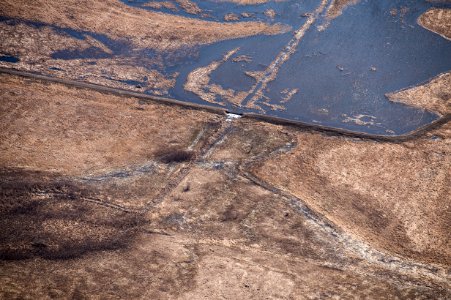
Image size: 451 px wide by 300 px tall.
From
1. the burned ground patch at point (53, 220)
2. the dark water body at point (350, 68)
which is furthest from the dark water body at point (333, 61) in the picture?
the burned ground patch at point (53, 220)

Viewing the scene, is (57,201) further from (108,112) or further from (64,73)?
(64,73)

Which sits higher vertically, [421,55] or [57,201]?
[421,55]

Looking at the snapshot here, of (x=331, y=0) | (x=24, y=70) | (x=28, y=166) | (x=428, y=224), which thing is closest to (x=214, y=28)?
(x=331, y=0)

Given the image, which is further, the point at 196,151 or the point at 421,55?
the point at 421,55

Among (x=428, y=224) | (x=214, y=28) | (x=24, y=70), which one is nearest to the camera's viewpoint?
(x=428, y=224)

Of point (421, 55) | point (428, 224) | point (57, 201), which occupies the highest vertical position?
point (421, 55)

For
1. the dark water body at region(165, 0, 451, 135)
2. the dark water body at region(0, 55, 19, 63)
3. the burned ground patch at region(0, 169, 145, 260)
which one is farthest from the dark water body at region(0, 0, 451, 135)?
the burned ground patch at region(0, 169, 145, 260)
